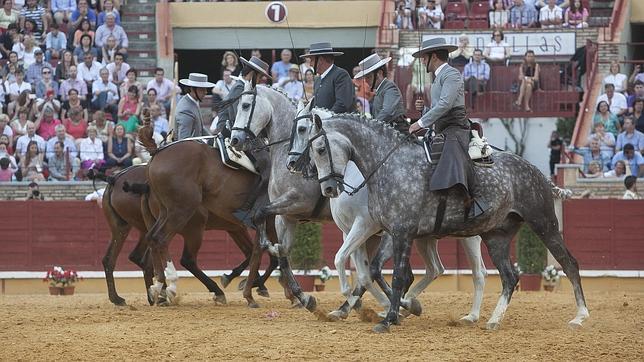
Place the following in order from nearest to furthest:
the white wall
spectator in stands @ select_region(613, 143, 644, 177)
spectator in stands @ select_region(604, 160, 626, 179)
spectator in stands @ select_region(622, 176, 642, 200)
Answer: spectator in stands @ select_region(622, 176, 642, 200) < spectator in stands @ select_region(604, 160, 626, 179) < spectator in stands @ select_region(613, 143, 644, 177) < the white wall

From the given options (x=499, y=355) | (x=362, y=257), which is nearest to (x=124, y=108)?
(x=362, y=257)

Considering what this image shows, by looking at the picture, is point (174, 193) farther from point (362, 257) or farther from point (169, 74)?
point (169, 74)

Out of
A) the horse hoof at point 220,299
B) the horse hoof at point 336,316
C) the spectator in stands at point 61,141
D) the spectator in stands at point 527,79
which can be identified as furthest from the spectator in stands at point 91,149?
the horse hoof at point 336,316

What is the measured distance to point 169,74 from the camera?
27.7 meters

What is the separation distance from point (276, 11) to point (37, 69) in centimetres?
560

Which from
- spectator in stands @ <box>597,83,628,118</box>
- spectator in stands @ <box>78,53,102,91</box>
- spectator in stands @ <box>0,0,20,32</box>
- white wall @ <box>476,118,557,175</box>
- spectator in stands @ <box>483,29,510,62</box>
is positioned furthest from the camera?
spectator in stands @ <box>0,0,20,32</box>

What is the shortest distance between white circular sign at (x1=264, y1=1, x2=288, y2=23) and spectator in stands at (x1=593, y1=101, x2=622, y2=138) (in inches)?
298

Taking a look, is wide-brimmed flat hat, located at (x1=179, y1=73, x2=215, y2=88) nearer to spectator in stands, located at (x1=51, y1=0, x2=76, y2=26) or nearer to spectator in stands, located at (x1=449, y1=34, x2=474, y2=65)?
spectator in stands, located at (x1=449, y1=34, x2=474, y2=65)

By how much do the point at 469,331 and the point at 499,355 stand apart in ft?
5.18

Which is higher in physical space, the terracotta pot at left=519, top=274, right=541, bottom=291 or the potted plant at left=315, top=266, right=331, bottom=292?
the potted plant at left=315, top=266, right=331, bottom=292

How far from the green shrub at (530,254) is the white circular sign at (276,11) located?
33.9 feet

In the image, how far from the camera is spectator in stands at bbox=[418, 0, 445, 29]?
26.9 m

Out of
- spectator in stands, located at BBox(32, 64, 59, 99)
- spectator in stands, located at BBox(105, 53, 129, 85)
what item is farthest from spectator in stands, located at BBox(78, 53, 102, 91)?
spectator in stands, located at BBox(32, 64, 59, 99)

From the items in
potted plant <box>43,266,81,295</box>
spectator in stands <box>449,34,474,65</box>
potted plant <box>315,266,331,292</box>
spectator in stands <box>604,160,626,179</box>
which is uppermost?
spectator in stands <box>449,34,474,65</box>
